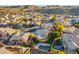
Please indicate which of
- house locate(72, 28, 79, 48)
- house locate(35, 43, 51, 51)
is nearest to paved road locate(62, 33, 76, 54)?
house locate(72, 28, 79, 48)

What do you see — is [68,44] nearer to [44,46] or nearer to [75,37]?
[75,37]

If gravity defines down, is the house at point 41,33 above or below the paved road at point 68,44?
above

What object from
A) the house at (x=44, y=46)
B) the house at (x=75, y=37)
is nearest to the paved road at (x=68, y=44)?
the house at (x=75, y=37)

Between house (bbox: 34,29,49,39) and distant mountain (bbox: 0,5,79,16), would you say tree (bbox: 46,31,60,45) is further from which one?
distant mountain (bbox: 0,5,79,16)

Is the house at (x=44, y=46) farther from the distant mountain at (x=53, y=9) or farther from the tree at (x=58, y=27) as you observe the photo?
the distant mountain at (x=53, y=9)

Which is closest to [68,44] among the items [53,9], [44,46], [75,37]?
[75,37]

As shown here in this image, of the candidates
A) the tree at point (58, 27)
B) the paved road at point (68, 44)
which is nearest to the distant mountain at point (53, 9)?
the tree at point (58, 27)

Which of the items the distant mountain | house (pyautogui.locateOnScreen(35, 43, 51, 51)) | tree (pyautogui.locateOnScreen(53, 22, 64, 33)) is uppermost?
the distant mountain

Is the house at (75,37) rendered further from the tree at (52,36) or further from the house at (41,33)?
the house at (41,33)

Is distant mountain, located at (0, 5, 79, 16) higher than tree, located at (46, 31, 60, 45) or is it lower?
higher

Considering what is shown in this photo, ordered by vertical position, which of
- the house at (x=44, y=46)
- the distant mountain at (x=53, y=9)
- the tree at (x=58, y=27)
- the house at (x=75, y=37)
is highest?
the distant mountain at (x=53, y=9)

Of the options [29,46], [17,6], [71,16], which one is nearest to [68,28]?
[71,16]
